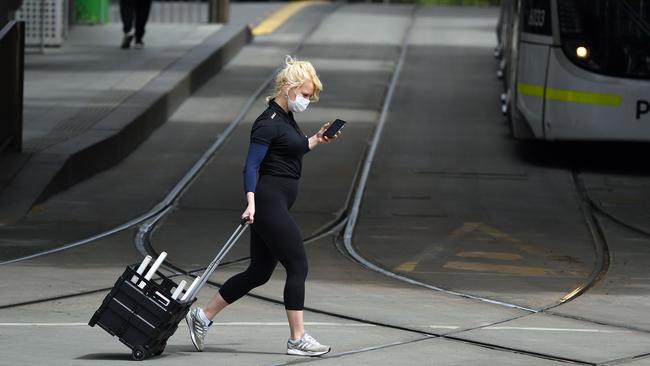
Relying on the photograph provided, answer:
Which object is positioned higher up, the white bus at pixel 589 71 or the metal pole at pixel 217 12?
the white bus at pixel 589 71

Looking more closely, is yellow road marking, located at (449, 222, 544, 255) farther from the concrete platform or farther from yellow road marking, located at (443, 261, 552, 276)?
the concrete platform

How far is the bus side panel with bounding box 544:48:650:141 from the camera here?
60.4 feet

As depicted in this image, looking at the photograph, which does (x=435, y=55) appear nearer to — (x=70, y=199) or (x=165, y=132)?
(x=165, y=132)

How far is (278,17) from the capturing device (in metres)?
36.5

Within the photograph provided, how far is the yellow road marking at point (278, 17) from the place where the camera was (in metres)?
33.7

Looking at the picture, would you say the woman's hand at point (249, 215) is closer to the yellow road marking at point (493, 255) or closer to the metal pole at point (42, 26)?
the yellow road marking at point (493, 255)

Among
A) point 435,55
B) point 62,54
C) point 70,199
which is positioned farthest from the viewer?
point 435,55

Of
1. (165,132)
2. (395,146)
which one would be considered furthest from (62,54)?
(395,146)

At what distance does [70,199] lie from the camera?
16.2 m

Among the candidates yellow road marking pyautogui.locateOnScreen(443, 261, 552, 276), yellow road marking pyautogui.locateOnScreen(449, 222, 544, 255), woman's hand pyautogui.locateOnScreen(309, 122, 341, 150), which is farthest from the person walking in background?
woman's hand pyautogui.locateOnScreen(309, 122, 341, 150)

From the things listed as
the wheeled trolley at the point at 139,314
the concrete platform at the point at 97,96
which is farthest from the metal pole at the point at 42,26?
the wheeled trolley at the point at 139,314

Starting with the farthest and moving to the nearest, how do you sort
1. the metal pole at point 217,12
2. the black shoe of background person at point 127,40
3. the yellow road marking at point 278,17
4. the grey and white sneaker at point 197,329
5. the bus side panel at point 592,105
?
the yellow road marking at point 278,17 → the metal pole at point 217,12 → the black shoe of background person at point 127,40 → the bus side panel at point 592,105 → the grey and white sneaker at point 197,329

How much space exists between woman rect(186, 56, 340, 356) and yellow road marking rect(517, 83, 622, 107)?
979 centimetres

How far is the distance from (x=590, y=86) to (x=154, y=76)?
24.3 ft
